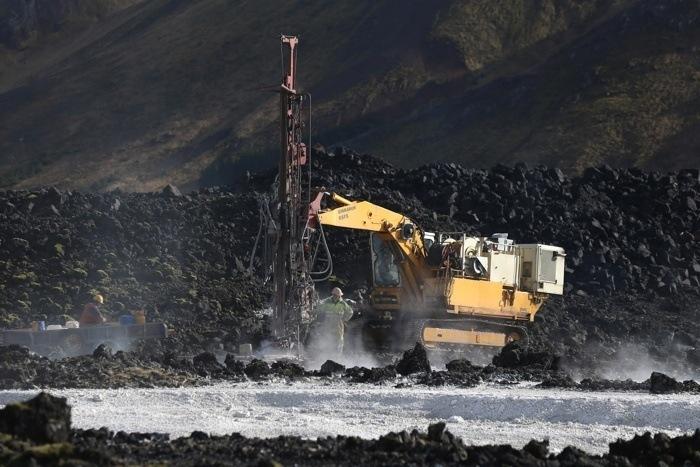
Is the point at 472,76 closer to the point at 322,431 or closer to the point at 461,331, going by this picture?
the point at 461,331

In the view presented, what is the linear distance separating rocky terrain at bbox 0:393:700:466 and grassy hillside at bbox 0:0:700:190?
144ft

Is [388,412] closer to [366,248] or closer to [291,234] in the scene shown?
[291,234]

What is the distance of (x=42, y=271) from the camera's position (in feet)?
108

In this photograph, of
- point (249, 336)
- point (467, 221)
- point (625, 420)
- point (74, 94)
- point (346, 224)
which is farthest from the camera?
point (74, 94)

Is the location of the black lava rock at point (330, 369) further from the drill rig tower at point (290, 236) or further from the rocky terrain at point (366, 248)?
the rocky terrain at point (366, 248)

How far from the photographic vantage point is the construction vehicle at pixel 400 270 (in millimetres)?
24734

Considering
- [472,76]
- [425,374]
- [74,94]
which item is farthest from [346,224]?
[74,94]

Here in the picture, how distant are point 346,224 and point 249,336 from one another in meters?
3.69

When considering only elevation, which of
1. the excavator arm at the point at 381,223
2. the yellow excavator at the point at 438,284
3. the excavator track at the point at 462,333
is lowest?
the excavator track at the point at 462,333

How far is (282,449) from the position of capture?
12.9 m

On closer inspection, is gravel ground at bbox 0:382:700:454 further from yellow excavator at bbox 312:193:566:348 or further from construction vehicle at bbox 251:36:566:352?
yellow excavator at bbox 312:193:566:348

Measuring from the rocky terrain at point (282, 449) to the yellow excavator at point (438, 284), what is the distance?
12.8m

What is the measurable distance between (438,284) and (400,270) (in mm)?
903

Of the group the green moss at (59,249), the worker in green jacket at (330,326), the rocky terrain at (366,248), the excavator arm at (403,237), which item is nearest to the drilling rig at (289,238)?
the worker in green jacket at (330,326)
